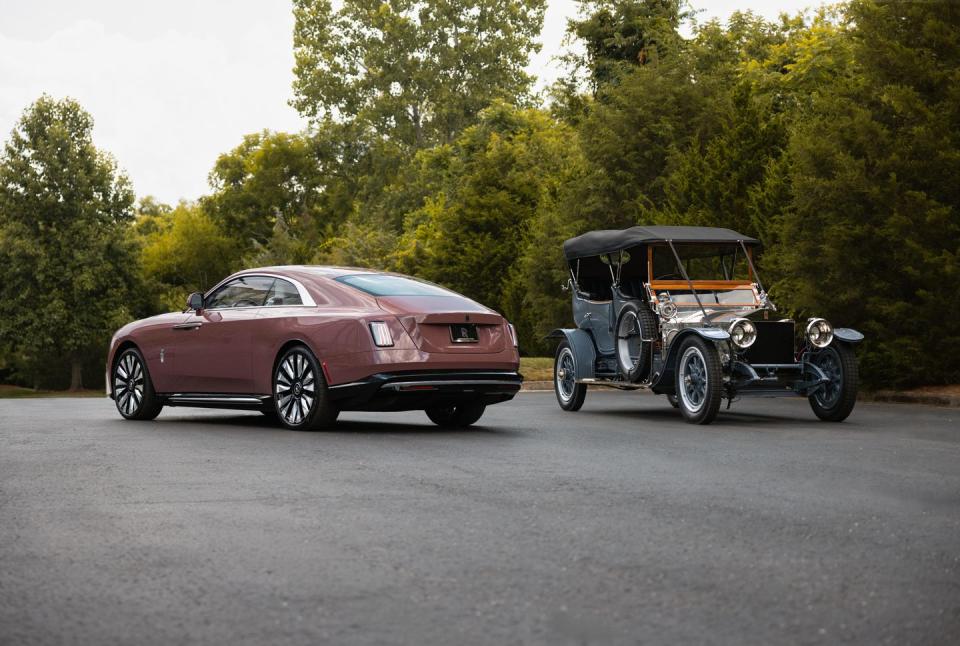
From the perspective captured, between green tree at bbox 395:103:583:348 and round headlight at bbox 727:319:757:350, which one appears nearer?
round headlight at bbox 727:319:757:350

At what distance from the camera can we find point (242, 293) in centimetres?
1298

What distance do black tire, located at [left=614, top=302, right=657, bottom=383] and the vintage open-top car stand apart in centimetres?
1

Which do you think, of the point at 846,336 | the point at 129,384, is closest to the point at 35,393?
the point at 129,384

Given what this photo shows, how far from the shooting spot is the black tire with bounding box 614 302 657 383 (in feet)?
46.4

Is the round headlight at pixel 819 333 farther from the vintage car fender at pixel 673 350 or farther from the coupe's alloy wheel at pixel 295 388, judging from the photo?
the coupe's alloy wheel at pixel 295 388

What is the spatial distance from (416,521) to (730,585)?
2011mm

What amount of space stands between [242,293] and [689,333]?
468 cm

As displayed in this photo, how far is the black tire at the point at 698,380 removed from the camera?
496 inches

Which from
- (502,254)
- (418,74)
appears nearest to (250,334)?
(502,254)

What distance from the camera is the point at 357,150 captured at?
235 ft

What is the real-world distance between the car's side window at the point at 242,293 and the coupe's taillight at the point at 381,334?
171 cm

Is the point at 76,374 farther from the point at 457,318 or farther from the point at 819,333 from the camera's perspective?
the point at 819,333

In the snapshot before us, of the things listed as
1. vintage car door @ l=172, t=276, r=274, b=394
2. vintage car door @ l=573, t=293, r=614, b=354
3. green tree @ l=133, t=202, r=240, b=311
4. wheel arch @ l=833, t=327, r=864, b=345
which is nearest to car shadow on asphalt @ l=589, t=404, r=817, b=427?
vintage car door @ l=573, t=293, r=614, b=354

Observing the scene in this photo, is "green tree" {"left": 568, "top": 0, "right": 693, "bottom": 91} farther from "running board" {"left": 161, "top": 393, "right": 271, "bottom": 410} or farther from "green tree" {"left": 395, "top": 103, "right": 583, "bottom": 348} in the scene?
"running board" {"left": 161, "top": 393, "right": 271, "bottom": 410}
